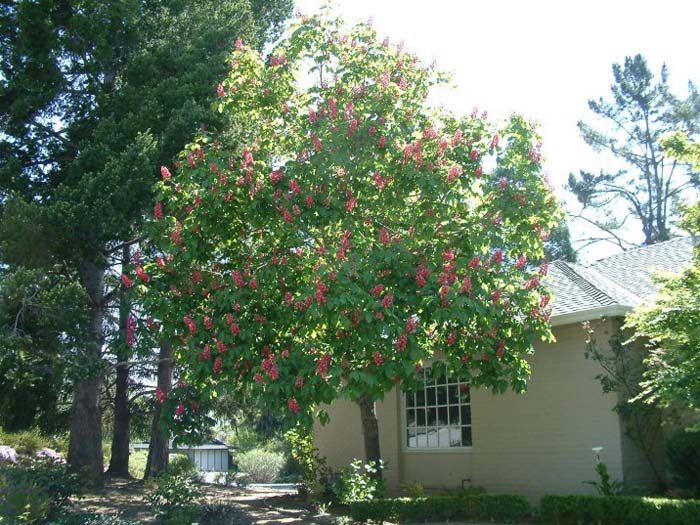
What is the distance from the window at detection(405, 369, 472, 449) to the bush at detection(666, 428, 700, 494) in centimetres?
421

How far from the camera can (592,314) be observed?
11781 millimetres

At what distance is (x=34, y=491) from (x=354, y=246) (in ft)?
16.7

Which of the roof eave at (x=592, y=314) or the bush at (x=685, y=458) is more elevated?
the roof eave at (x=592, y=314)

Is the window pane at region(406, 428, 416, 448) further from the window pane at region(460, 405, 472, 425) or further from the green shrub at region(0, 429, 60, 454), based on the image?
the green shrub at region(0, 429, 60, 454)

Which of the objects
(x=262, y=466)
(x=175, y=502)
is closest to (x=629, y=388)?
(x=175, y=502)

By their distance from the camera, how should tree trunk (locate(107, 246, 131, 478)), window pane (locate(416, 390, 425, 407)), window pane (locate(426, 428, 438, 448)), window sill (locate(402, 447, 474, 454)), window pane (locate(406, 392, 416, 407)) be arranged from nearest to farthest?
window sill (locate(402, 447, 474, 454)) < window pane (locate(426, 428, 438, 448)) < window pane (locate(416, 390, 425, 407)) < window pane (locate(406, 392, 416, 407)) < tree trunk (locate(107, 246, 131, 478))

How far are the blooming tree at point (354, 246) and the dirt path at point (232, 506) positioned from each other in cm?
227

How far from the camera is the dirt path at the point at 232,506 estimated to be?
439 inches

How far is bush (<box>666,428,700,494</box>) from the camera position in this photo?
34.6ft

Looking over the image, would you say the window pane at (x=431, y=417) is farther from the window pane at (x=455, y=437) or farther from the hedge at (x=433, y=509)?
the hedge at (x=433, y=509)

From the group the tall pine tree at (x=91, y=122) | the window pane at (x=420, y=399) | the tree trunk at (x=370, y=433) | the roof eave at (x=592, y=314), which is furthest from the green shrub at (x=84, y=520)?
the roof eave at (x=592, y=314)

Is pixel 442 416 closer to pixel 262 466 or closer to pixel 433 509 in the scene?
pixel 433 509

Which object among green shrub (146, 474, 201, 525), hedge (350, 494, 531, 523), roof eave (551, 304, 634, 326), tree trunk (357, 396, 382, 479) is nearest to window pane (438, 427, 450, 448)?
tree trunk (357, 396, 382, 479)

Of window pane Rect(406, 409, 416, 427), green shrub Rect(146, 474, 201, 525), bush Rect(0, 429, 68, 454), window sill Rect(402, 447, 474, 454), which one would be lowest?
green shrub Rect(146, 474, 201, 525)
